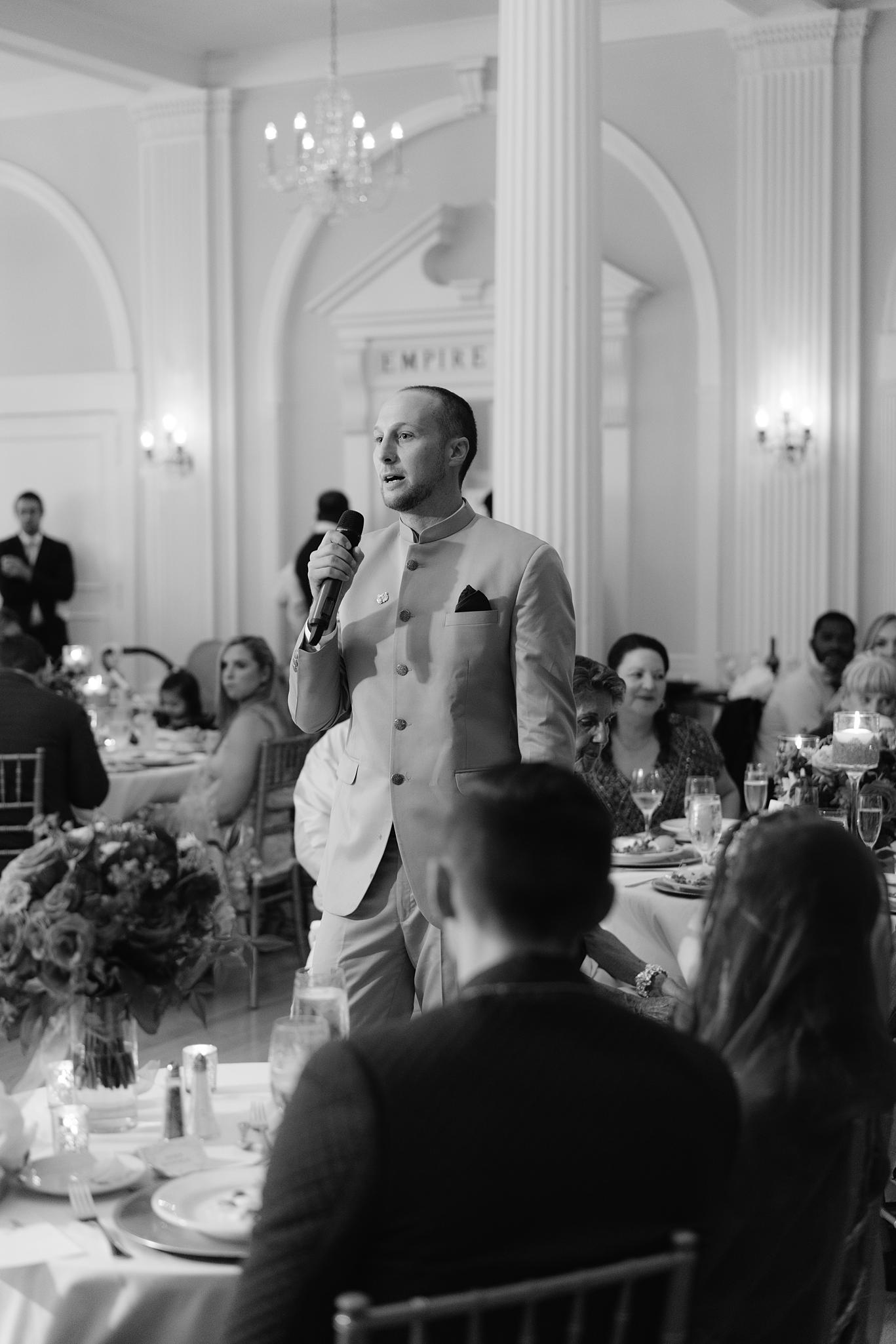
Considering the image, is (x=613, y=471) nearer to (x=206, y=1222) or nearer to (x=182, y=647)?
(x=182, y=647)

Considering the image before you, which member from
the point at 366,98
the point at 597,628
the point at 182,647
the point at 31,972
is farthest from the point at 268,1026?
the point at 366,98

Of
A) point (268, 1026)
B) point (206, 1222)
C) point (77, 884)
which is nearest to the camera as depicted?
point (206, 1222)

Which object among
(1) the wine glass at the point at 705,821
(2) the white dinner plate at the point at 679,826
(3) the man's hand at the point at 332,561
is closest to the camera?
(3) the man's hand at the point at 332,561

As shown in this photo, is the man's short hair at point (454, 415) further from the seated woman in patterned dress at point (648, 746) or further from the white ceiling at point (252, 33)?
the white ceiling at point (252, 33)

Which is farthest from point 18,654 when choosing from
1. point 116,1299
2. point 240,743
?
point 116,1299

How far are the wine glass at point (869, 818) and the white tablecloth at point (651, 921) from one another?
1.41ft

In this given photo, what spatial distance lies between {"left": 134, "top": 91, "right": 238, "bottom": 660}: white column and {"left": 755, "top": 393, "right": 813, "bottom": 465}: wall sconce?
145 inches

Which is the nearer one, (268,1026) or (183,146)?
(268,1026)

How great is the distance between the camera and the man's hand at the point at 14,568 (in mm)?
11258

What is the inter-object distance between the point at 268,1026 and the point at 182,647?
5939 mm

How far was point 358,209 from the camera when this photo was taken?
10.8m

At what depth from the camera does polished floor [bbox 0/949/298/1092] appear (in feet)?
18.2

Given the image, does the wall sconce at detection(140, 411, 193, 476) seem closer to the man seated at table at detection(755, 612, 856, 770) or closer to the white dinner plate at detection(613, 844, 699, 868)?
the man seated at table at detection(755, 612, 856, 770)

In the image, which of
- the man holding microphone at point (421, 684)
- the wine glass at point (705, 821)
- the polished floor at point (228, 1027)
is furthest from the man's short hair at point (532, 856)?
the polished floor at point (228, 1027)
